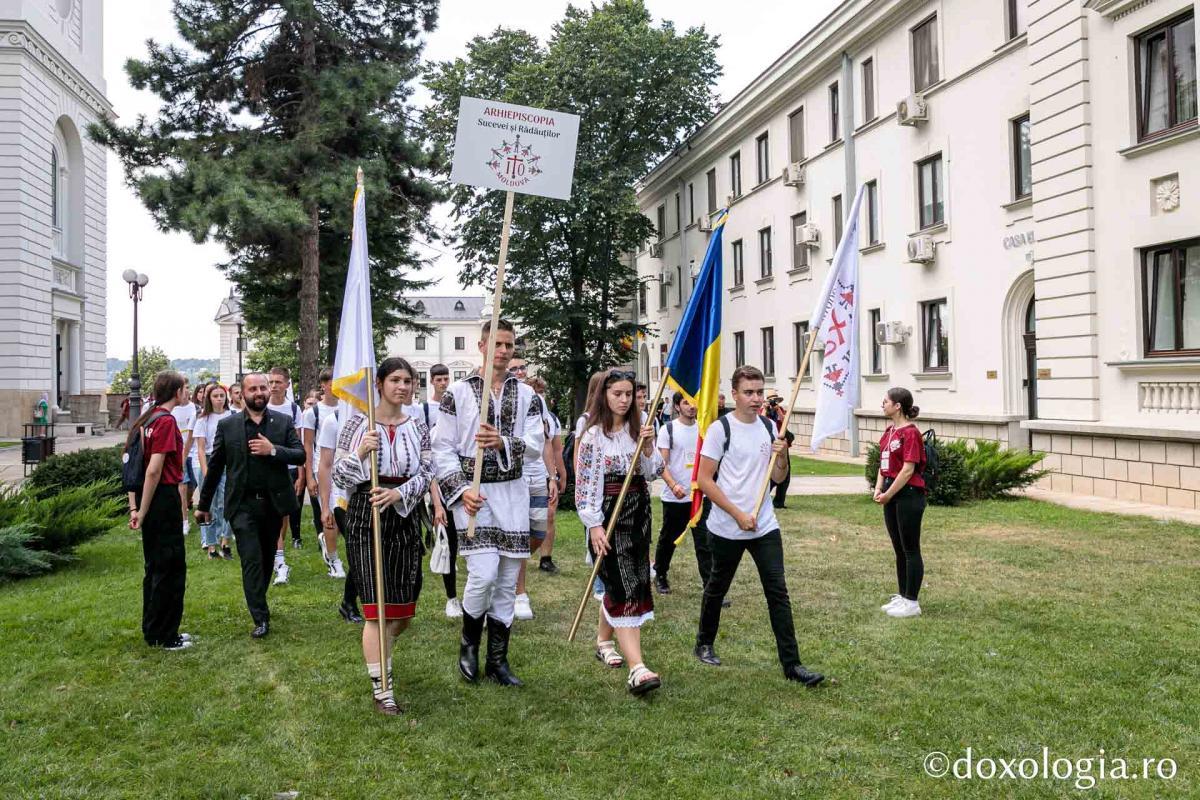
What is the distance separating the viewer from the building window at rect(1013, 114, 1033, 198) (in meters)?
18.4

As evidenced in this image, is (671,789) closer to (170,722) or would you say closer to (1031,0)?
(170,722)

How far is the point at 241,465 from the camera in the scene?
709cm

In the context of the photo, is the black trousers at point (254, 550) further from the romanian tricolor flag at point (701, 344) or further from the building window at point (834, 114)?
the building window at point (834, 114)

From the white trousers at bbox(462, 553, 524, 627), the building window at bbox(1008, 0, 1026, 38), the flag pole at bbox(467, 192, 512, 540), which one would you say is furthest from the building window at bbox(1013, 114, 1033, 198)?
the white trousers at bbox(462, 553, 524, 627)

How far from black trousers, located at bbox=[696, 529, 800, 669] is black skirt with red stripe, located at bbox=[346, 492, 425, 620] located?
197 cm

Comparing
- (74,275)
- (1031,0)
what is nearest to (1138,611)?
(1031,0)

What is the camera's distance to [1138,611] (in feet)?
24.3

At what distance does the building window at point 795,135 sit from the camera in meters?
28.5

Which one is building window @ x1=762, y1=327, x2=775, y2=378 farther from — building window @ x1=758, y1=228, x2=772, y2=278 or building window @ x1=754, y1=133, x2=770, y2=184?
building window @ x1=754, y1=133, x2=770, y2=184

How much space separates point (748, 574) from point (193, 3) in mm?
19855

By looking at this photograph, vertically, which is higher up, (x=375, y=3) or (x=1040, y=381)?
(x=375, y=3)

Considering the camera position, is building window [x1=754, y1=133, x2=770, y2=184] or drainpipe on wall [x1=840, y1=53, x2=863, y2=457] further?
building window [x1=754, y1=133, x2=770, y2=184]

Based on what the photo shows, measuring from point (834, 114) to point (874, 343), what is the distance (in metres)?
6.97

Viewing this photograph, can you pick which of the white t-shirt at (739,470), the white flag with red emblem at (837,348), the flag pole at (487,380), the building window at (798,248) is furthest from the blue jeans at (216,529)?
the building window at (798,248)
